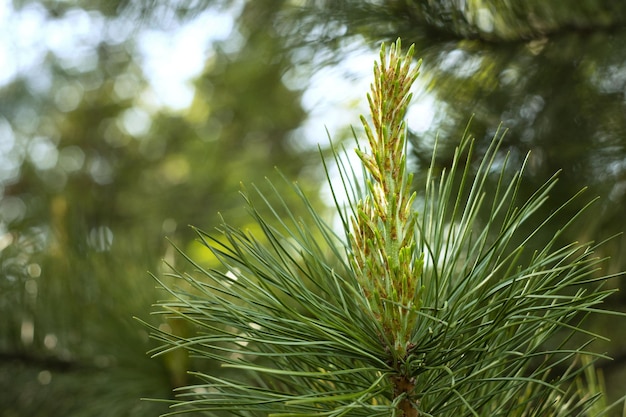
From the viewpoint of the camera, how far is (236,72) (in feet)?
7.26

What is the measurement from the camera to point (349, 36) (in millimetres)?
1114

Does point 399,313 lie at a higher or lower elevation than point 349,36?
lower

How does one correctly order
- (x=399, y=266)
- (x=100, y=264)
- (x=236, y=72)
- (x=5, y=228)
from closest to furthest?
1. (x=399, y=266)
2. (x=100, y=264)
3. (x=5, y=228)
4. (x=236, y=72)

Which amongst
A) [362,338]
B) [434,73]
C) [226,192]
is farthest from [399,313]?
[226,192]

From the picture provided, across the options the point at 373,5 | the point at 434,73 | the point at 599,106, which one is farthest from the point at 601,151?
the point at 373,5

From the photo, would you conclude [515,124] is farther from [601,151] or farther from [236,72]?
[236,72]

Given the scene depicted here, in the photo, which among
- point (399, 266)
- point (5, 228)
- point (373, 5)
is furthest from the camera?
point (5, 228)

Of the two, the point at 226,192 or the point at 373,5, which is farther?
the point at 226,192

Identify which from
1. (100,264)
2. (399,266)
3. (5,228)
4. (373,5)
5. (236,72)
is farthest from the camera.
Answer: (236,72)

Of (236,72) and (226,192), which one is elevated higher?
(236,72)

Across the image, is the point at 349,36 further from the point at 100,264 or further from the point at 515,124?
the point at 100,264

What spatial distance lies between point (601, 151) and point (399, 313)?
2.24ft

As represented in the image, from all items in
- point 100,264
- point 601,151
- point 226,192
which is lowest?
point 226,192

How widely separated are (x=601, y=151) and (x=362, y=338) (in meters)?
0.70
